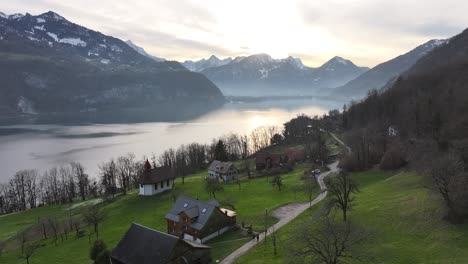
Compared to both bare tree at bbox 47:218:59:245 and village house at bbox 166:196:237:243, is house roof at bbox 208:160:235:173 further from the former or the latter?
bare tree at bbox 47:218:59:245

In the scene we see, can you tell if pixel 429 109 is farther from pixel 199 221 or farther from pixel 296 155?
pixel 199 221

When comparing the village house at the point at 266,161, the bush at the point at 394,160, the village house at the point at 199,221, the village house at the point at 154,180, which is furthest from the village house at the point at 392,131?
the village house at the point at 199,221

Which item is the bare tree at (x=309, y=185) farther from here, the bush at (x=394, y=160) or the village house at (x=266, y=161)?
the village house at (x=266, y=161)

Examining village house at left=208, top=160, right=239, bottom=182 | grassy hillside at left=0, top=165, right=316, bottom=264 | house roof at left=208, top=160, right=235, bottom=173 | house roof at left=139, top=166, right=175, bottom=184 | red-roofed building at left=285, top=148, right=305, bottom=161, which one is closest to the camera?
grassy hillside at left=0, top=165, right=316, bottom=264

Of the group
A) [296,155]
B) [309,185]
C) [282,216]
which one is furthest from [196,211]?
[296,155]

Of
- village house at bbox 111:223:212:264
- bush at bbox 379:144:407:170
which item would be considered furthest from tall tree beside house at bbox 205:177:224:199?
bush at bbox 379:144:407:170

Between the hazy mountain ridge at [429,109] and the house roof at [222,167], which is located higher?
the hazy mountain ridge at [429,109]
